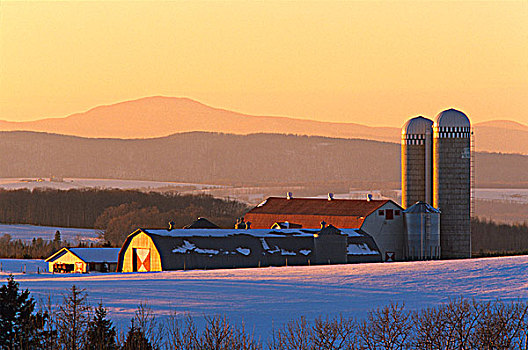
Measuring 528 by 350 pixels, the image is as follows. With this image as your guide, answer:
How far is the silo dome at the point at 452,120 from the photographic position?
241ft

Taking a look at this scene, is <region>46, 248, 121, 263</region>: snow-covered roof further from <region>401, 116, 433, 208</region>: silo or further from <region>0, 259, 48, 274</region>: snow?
<region>401, 116, 433, 208</region>: silo

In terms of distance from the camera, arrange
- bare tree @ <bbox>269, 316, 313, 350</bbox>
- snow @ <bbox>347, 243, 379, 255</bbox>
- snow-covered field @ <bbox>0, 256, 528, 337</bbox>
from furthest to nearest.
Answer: snow @ <bbox>347, 243, 379, 255</bbox> → snow-covered field @ <bbox>0, 256, 528, 337</bbox> → bare tree @ <bbox>269, 316, 313, 350</bbox>

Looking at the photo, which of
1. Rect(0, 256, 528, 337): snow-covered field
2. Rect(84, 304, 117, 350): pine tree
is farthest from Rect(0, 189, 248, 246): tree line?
Rect(84, 304, 117, 350): pine tree

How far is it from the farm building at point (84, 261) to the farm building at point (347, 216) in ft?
38.4

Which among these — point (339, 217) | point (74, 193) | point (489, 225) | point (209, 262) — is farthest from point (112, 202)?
point (209, 262)

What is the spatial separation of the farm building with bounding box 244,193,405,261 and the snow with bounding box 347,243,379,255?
13.2 feet

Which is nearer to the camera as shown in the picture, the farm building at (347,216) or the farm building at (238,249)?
the farm building at (238,249)

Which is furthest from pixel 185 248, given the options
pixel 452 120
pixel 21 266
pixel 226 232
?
pixel 452 120

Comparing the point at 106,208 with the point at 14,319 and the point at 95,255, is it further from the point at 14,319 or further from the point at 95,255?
the point at 14,319

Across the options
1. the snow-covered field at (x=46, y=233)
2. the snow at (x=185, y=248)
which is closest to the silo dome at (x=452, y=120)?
the snow at (x=185, y=248)

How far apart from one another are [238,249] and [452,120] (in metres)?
20.5

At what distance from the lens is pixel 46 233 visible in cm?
14012

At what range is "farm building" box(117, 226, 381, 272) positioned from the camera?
197 feet

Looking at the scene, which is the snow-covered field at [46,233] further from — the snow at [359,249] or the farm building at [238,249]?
the snow at [359,249]
